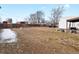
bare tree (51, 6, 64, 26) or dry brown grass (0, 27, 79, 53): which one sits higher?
bare tree (51, 6, 64, 26)

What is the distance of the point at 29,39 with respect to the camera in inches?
264

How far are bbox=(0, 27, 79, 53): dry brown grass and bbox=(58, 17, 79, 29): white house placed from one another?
0.11 meters

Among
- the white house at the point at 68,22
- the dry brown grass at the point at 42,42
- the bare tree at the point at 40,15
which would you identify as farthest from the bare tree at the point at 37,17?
the white house at the point at 68,22

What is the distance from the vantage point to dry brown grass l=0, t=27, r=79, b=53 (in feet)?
21.9

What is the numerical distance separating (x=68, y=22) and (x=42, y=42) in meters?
0.47

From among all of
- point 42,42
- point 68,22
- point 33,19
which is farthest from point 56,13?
point 42,42

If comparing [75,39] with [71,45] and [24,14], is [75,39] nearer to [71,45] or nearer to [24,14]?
[71,45]

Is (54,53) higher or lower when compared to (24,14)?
lower

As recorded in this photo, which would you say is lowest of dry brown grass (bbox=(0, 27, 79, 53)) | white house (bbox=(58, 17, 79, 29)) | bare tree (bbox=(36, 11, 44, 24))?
dry brown grass (bbox=(0, 27, 79, 53))

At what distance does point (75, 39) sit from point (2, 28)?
1.05 m

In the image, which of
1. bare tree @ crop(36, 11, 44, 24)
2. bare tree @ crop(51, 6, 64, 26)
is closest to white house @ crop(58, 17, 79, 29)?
bare tree @ crop(51, 6, 64, 26)

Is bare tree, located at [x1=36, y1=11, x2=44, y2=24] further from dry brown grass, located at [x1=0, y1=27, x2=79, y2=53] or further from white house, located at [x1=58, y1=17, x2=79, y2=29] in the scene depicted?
white house, located at [x1=58, y1=17, x2=79, y2=29]
